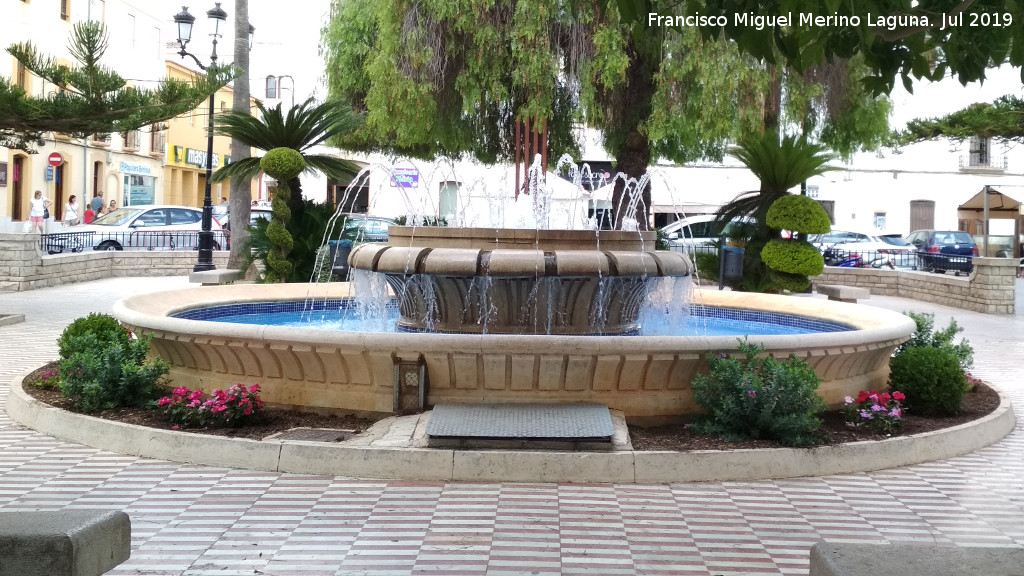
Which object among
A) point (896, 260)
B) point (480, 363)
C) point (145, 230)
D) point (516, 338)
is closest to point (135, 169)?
point (145, 230)

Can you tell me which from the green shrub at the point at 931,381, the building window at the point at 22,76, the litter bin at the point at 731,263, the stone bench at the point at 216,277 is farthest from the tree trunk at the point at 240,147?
the building window at the point at 22,76

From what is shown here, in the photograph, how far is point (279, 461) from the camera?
6.20m

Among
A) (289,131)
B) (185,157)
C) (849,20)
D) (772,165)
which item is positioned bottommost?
(849,20)

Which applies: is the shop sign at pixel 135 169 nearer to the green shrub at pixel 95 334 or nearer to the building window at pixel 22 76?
the building window at pixel 22 76

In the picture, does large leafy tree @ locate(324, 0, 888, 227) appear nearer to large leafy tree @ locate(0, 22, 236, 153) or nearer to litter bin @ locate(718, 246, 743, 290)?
litter bin @ locate(718, 246, 743, 290)

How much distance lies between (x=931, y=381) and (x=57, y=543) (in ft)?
21.7

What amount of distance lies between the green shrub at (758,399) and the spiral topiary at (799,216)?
1059cm

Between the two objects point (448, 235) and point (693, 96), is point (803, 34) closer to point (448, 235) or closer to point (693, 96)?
point (448, 235)

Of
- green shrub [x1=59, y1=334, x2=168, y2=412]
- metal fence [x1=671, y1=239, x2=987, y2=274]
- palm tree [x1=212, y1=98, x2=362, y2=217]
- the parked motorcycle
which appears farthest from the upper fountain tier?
the parked motorcycle

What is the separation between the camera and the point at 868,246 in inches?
1303

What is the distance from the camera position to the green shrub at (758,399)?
6449mm

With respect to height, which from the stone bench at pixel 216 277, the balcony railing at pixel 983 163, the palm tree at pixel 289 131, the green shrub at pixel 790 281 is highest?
the balcony railing at pixel 983 163

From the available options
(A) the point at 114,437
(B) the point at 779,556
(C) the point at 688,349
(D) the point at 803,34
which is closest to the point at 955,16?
(D) the point at 803,34

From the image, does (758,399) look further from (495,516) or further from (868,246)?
(868,246)
